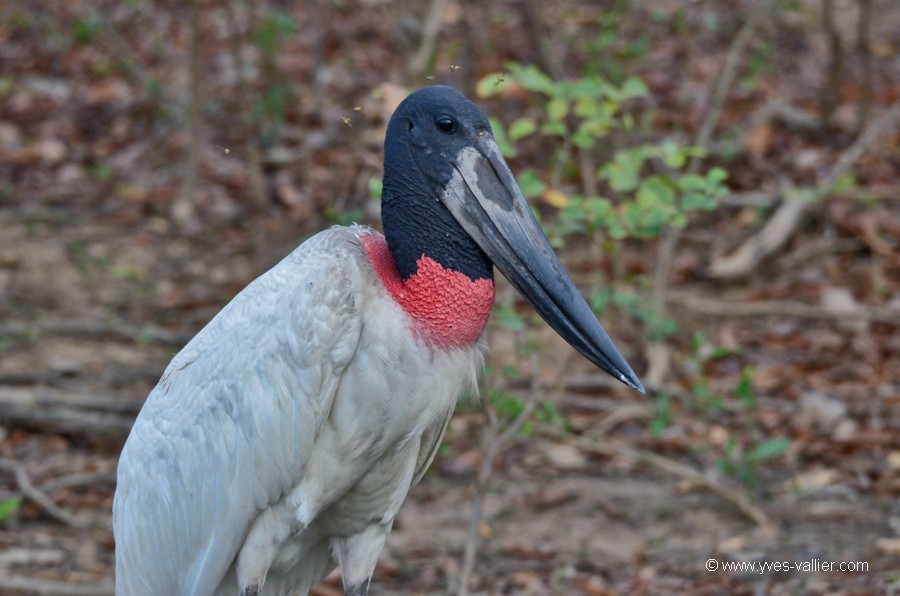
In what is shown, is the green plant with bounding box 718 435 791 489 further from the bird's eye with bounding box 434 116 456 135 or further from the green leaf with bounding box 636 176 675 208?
the bird's eye with bounding box 434 116 456 135

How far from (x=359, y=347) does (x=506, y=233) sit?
55 centimetres

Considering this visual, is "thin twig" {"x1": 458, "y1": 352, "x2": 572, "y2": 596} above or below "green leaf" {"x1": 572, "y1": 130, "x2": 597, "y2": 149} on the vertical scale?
below

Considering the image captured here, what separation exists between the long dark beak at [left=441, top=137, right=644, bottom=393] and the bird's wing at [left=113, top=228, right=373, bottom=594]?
35 cm

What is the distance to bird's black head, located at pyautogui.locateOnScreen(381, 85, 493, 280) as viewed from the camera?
3.64 meters

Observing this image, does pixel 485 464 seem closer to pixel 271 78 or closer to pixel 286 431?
pixel 286 431

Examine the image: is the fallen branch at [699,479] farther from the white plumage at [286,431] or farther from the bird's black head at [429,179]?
the bird's black head at [429,179]

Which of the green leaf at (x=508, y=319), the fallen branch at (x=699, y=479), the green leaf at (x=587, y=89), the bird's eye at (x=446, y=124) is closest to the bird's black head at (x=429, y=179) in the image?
the bird's eye at (x=446, y=124)

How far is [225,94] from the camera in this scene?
35.1 ft

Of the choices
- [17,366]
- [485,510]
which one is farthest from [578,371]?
[17,366]

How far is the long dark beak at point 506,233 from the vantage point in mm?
3650

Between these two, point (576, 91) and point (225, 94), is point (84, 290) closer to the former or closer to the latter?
point (225, 94)

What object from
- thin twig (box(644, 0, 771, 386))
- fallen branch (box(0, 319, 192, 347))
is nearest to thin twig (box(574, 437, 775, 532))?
thin twig (box(644, 0, 771, 386))

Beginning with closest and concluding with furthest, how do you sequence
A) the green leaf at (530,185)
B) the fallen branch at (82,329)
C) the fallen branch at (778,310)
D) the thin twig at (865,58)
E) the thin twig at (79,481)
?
the green leaf at (530,185), the thin twig at (79,481), the fallen branch at (778,310), the fallen branch at (82,329), the thin twig at (865,58)

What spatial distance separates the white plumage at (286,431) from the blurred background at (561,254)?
2.90 ft
